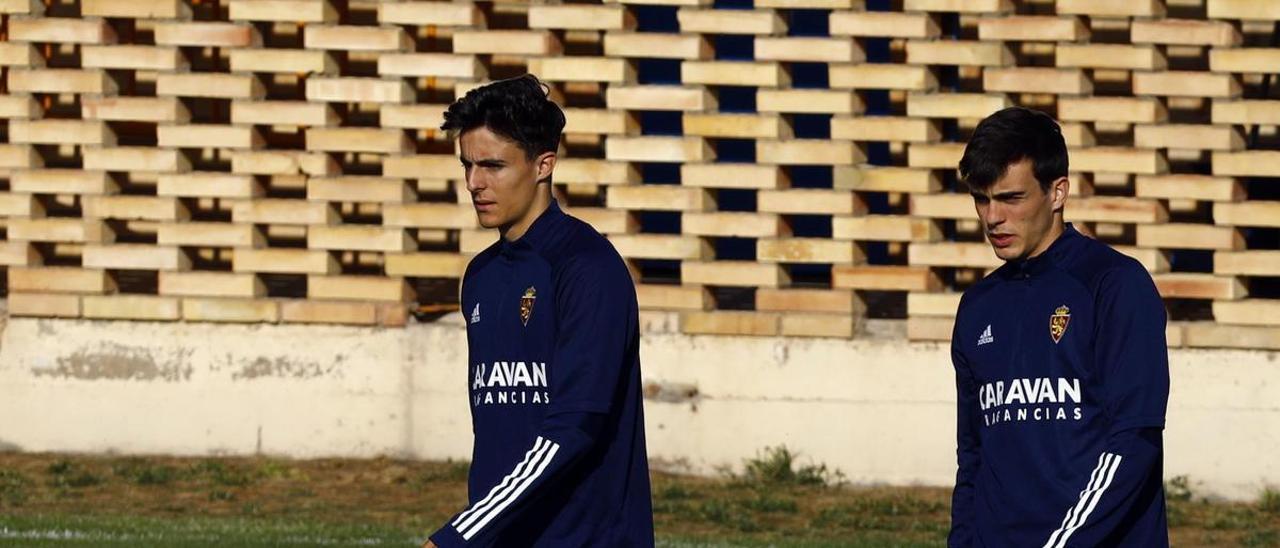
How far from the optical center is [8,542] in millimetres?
10508

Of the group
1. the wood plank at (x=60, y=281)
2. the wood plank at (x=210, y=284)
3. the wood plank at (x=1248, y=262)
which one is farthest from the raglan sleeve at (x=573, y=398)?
the wood plank at (x=60, y=281)

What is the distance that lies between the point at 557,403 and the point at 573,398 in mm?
42

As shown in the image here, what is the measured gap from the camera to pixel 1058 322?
17.3ft

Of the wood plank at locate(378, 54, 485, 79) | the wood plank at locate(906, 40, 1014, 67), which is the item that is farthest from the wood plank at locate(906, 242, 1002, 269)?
the wood plank at locate(378, 54, 485, 79)

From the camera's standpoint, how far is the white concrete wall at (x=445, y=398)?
1240 centimetres

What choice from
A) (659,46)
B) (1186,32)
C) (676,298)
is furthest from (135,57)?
(1186,32)

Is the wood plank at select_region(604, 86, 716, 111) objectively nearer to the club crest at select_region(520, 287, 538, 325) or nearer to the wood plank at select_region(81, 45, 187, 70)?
the wood plank at select_region(81, 45, 187, 70)

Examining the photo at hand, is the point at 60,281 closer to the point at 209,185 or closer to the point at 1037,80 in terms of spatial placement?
the point at 209,185

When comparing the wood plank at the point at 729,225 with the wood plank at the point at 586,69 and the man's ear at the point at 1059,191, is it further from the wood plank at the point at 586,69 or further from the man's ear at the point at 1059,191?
the man's ear at the point at 1059,191

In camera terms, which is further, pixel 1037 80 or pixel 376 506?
pixel 1037 80

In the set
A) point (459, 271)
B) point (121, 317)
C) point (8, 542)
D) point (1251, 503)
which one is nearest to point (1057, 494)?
point (8, 542)

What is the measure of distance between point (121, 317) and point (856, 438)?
14.1 feet

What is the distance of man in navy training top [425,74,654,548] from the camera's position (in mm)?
5129

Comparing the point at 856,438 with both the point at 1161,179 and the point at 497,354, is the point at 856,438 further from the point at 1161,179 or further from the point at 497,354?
the point at 497,354
